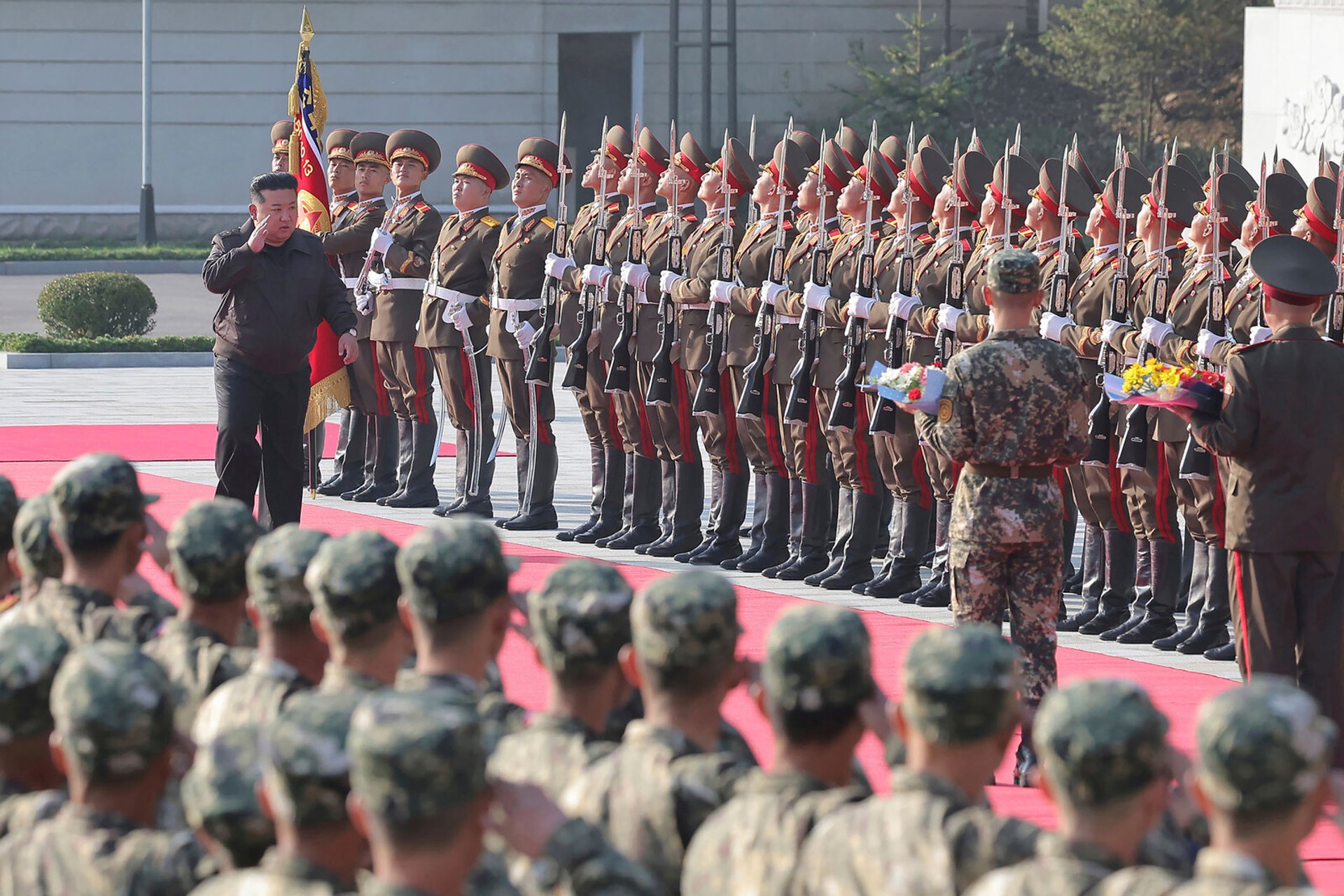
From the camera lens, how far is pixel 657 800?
11.7 feet

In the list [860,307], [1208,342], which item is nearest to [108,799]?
[1208,342]

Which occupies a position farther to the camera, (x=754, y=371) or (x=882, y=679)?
(x=754, y=371)

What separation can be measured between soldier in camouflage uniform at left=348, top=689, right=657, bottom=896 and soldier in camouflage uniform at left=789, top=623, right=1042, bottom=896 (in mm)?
477

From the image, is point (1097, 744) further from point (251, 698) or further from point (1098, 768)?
point (251, 698)

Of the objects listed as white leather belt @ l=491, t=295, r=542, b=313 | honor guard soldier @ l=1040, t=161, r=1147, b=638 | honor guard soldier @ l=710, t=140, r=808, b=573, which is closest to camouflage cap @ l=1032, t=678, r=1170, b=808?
honor guard soldier @ l=1040, t=161, r=1147, b=638

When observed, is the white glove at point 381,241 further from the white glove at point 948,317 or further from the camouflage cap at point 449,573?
the camouflage cap at point 449,573

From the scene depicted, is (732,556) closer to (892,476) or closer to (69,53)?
(892,476)

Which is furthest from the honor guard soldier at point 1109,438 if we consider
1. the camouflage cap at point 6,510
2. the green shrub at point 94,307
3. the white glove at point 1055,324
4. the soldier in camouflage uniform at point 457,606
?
the green shrub at point 94,307

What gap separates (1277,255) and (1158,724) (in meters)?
4.17

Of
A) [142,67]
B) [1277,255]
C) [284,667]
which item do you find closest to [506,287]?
[1277,255]

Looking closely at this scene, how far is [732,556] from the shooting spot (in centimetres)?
1082

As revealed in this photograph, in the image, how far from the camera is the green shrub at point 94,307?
21.0 metres

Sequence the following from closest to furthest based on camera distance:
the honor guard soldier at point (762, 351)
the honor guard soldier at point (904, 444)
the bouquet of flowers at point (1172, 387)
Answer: the bouquet of flowers at point (1172, 387), the honor guard soldier at point (904, 444), the honor guard soldier at point (762, 351)

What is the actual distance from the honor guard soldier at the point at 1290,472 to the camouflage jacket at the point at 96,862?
4.34 metres
